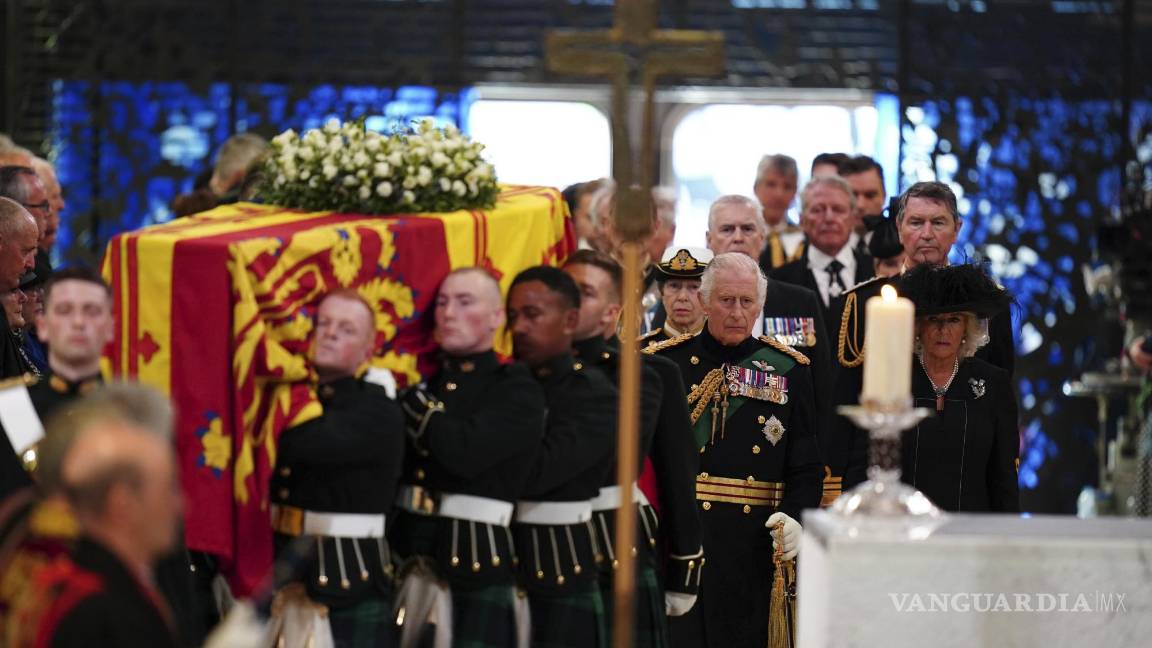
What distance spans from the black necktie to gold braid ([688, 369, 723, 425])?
1846 millimetres

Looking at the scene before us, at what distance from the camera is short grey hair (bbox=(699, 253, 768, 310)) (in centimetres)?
566

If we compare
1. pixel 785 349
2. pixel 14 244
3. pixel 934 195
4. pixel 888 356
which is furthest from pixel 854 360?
pixel 14 244

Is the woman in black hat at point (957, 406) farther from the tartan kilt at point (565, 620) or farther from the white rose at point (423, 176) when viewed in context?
the white rose at point (423, 176)

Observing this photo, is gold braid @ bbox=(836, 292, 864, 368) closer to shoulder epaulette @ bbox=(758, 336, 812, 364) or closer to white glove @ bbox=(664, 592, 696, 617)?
shoulder epaulette @ bbox=(758, 336, 812, 364)

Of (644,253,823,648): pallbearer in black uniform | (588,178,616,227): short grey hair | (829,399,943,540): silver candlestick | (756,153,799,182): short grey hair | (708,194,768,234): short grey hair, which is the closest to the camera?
(829,399,943,540): silver candlestick

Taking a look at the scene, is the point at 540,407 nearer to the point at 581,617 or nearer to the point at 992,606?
the point at 581,617

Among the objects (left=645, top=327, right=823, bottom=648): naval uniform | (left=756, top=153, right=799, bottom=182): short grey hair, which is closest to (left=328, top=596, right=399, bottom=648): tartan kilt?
(left=645, top=327, right=823, bottom=648): naval uniform

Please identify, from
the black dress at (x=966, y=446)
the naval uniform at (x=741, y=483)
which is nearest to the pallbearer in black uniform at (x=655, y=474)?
the naval uniform at (x=741, y=483)

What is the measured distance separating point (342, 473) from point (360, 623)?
1.28 ft

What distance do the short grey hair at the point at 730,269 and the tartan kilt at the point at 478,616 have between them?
1.40 metres

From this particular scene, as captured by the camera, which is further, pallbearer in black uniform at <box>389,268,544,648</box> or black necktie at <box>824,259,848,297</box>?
black necktie at <box>824,259,848,297</box>

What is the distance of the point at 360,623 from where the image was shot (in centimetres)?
453

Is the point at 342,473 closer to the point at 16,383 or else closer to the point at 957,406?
the point at 16,383

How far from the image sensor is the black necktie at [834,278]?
7.49 meters
